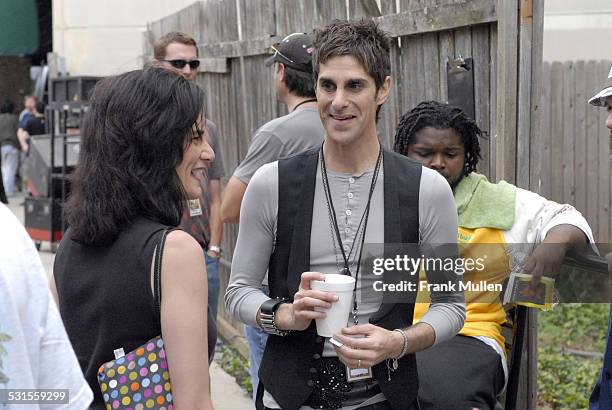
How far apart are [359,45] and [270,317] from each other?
2.99 ft

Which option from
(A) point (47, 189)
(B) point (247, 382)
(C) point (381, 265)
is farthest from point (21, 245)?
(A) point (47, 189)

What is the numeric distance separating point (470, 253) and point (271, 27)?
3870 millimetres

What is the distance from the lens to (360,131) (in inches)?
120

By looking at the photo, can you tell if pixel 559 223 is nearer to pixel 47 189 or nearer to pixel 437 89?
pixel 437 89

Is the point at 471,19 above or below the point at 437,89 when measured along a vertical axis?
above

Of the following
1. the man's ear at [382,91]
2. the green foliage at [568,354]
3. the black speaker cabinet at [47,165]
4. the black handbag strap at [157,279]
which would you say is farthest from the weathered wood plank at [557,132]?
the black handbag strap at [157,279]

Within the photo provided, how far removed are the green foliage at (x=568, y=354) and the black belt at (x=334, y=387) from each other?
365cm

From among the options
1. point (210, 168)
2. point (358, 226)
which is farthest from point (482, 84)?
point (210, 168)

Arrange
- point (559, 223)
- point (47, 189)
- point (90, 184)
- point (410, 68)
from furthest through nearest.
Answer: 1. point (47, 189)
2. point (410, 68)
3. point (559, 223)
4. point (90, 184)

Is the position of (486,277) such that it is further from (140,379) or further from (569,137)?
(569,137)

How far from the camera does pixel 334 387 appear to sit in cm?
289

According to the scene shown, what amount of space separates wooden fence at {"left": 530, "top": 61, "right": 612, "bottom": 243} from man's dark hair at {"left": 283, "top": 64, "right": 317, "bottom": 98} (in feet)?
17.9

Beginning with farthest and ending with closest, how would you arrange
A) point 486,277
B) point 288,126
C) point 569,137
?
point 569,137 → point 288,126 → point 486,277

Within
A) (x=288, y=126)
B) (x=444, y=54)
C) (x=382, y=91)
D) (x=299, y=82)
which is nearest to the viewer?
(x=382, y=91)
